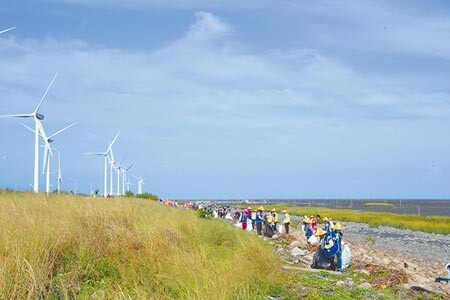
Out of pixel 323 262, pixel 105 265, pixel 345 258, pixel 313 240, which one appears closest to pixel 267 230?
pixel 313 240

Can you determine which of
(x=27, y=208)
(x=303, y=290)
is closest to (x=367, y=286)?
(x=303, y=290)

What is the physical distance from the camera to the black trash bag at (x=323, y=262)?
16.3 meters

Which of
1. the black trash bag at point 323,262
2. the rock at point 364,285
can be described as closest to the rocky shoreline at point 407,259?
the rock at point 364,285

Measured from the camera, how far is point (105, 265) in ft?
32.2

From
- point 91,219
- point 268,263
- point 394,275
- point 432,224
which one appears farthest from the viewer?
point 432,224

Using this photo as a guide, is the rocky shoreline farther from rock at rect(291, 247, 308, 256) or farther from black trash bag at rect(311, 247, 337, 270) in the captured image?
black trash bag at rect(311, 247, 337, 270)

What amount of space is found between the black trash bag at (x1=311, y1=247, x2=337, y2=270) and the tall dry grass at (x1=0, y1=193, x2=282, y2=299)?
472 cm

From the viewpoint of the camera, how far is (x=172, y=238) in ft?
43.1

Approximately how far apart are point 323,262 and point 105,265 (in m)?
8.33

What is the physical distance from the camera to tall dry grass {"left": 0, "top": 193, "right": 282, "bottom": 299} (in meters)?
7.60

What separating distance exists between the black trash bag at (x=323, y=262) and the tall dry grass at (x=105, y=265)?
4724 mm

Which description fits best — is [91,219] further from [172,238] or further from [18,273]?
[18,273]

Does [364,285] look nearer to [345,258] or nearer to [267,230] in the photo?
[345,258]

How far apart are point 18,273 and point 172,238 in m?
6.03
